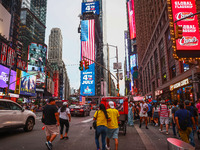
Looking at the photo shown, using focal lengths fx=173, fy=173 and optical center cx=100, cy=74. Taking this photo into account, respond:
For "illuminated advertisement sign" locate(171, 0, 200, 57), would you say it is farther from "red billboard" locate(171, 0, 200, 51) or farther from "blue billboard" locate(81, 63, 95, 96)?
"blue billboard" locate(81, 63, 95, 96)

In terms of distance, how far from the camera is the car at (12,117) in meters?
8.68

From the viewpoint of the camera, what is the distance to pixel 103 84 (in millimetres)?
146750

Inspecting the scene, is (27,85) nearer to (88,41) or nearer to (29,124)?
(29,124)

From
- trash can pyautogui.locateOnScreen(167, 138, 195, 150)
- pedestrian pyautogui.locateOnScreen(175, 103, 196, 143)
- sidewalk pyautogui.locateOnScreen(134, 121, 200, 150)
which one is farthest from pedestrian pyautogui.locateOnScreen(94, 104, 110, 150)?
trash can pyautogui.locateOnScreen(167, 138, 195, 150)

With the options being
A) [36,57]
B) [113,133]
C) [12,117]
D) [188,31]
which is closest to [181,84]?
[188,31]

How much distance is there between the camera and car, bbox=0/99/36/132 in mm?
8680

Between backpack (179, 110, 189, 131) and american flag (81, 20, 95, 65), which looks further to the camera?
american flag (81, 20, 95, 65)

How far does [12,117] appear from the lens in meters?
9.17

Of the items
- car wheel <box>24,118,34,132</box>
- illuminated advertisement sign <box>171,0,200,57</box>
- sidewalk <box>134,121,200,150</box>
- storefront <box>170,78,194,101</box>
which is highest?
illuminated advertisement sign <box>171,0,200,57</box>

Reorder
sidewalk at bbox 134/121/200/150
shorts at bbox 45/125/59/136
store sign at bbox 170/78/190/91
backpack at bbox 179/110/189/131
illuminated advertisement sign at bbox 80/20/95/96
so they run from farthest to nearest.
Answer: illuminated advertisement sign at bbox 80/20/95/96 < store sign at bbox 170/78/190/91 < sidewalk at bbox 134/121/200/150 < shorts at bbox 45/125/59/136 < backpack at bbox 179/110/189/131

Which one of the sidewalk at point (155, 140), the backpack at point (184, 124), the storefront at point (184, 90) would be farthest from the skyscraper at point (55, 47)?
the backpack at point (184, 124)

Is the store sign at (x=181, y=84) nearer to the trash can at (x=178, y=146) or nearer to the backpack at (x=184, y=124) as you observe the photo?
the backpack at (x=184, y=124)

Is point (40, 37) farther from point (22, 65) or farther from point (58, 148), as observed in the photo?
point (58, 148)

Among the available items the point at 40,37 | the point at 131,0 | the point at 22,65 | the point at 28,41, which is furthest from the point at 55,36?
the point at 22,65
